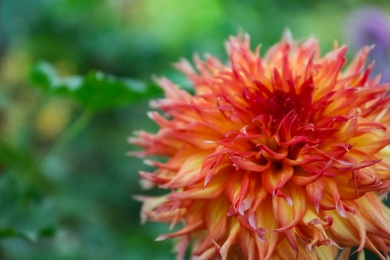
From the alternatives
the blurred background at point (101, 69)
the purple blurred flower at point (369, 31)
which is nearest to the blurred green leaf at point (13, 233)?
the blurred background at point (101, 69)

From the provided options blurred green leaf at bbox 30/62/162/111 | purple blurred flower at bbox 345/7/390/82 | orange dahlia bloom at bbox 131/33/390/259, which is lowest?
orange dahlia bloom at bbox 131/33/390/259

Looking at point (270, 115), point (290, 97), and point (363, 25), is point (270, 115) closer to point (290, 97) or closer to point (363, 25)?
point (290, 97)

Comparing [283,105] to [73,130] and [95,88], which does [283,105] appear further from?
[73,130]

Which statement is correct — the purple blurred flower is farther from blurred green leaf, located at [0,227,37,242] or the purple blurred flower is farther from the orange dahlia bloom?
blurred green leaf, located at [0,227,37,242]

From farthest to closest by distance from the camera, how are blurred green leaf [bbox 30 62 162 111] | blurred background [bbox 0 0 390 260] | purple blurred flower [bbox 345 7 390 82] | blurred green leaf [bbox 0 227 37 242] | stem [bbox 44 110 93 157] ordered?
purple blurred flower [bbox 345 7 390 82] → blurred background [bbox 0 0 390 260] → stem [bbox 44 110 93 157] → blurred green leaf [bbox 30 62 162 111] → blurred green leaf [bbox 0 227 37 242]

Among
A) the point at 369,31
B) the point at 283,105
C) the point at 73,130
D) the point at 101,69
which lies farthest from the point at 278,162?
the point at 101,69

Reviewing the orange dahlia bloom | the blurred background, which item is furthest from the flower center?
the blurred background

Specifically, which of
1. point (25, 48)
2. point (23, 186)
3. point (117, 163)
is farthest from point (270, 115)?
point (25, 48)
